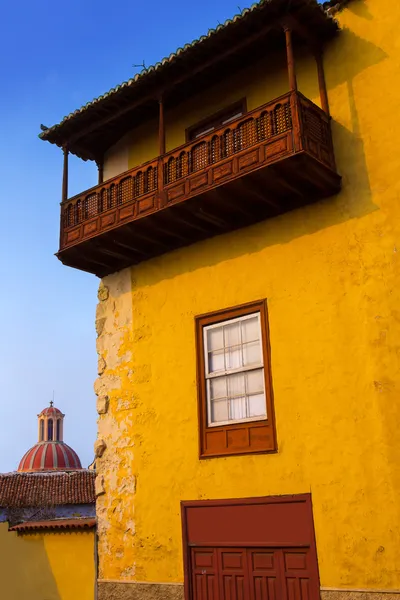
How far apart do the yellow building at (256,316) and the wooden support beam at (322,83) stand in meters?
0.02

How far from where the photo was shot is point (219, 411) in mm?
8883

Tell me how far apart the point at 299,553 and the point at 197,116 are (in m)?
6.55

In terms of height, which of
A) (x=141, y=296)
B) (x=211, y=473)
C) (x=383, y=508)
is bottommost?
(x=383, y=508)

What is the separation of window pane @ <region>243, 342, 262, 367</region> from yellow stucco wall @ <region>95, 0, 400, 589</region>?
33 cm

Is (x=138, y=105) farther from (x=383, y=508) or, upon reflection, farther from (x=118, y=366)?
(x=383, y=508)

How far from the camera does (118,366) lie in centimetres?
1039

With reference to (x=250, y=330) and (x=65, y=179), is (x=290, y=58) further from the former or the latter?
(x=65, y=179)

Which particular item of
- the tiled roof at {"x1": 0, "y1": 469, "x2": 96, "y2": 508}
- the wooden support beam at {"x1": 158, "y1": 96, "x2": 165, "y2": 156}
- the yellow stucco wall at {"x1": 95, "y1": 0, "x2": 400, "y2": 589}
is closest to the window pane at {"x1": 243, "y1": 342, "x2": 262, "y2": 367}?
the yellow stucco wall at {"x1": 95, "y1": 0, "x2": 400, "y2": 589}

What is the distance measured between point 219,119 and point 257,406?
447 centimetres

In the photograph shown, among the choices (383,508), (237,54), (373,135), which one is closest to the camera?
(383,508)

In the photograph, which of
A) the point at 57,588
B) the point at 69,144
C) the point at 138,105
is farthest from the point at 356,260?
the point at 57,588

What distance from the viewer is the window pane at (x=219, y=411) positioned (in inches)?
347

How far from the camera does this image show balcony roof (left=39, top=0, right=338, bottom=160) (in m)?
8.41

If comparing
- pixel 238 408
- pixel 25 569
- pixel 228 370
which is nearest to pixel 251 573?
pixel 238 408
